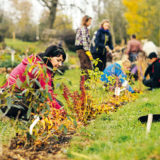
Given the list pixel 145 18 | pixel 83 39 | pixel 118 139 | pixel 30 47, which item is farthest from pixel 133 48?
pixel 145 18

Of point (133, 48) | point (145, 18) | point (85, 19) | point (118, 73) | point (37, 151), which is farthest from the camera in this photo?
point (145, 18)

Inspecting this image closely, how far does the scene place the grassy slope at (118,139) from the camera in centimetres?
227

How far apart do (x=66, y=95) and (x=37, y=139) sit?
98 cm

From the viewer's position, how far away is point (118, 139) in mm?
2881

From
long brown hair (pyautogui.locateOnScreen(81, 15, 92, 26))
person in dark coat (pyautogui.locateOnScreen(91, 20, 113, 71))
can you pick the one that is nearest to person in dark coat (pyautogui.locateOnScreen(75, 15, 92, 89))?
long brown hair (pyautogui.locateOnScreen(81, 15, 92, 26))

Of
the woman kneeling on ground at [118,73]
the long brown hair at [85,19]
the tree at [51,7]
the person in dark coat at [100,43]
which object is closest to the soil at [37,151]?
the woman kneeling on ground at [118,73]

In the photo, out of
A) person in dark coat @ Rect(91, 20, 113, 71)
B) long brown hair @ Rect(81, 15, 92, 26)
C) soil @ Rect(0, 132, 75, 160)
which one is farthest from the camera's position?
person in dark coat @ Rect(91, 20, 113, 71)

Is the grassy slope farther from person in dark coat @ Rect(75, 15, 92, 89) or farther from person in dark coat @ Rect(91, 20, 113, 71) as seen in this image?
person in dark coat @ Rect(91, 20, 113, 71)

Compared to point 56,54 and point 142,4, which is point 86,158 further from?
point 142,4

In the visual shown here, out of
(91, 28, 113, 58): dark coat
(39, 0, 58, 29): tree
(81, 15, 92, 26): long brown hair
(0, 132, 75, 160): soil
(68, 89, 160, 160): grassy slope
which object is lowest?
(0, 132, 75, 160): soil

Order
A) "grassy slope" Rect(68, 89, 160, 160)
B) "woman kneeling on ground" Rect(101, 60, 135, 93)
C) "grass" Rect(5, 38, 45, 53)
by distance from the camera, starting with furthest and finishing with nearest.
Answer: "grass" Rect(5, 38, 45, 53) → "woman kneeling on ground" Rect(101, 60, 135, 93) → "grassy slope" Rect(68, 89, 160, 160)

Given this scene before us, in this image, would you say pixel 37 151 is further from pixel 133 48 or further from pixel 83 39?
pixel 133 48

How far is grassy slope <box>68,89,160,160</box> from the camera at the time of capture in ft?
7.46

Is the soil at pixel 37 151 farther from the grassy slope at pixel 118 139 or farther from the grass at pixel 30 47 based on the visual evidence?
the grass at pixel 30 47
